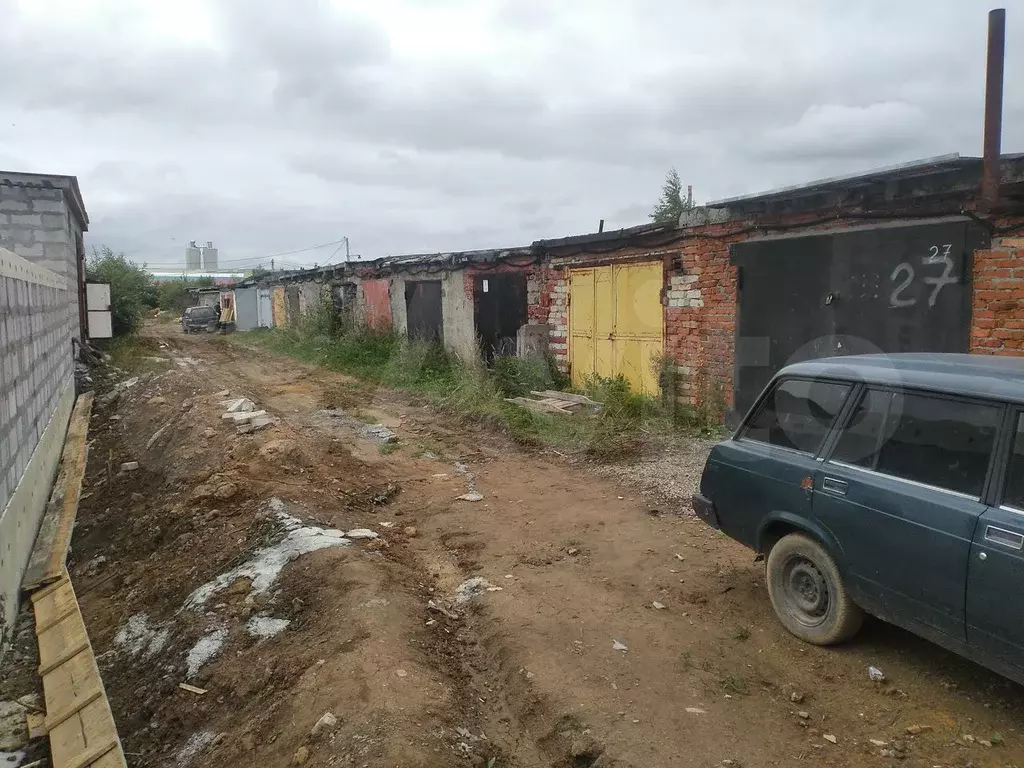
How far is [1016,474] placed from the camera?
2820 mm

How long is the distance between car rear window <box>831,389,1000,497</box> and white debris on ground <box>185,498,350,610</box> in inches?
147

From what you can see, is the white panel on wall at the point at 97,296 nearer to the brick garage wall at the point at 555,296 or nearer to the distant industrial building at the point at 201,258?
the brick garage wall at the point at 555,296

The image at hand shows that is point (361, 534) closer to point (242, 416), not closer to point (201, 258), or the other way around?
point (242, 416)

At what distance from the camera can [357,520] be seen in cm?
627

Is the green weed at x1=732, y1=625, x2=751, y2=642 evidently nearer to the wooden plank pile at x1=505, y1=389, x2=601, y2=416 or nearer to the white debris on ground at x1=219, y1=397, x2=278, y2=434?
the wooden plank pile at x1=505, y1=389, x2=601, y2=416

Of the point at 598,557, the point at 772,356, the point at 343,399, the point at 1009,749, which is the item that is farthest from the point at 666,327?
the point at 1009,749

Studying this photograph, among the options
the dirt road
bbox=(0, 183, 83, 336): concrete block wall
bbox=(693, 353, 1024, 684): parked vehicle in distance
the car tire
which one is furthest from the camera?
bbox=(0, 183, 83, 336): concrete block wall

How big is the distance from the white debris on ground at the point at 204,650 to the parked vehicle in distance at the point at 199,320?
32060mm

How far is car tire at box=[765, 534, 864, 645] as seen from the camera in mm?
3635

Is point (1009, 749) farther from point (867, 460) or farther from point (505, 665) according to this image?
point (505, 665)

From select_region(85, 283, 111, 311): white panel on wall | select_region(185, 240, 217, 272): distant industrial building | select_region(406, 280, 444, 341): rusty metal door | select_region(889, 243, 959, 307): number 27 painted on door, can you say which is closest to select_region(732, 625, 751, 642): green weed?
select_region(889, 243, 959, 307): number 27 painted on door

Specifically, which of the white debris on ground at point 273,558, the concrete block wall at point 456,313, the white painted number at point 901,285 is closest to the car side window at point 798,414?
the white debris on ground at point 273,558

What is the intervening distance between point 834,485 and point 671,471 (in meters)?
4.07

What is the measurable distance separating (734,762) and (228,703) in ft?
8.66
